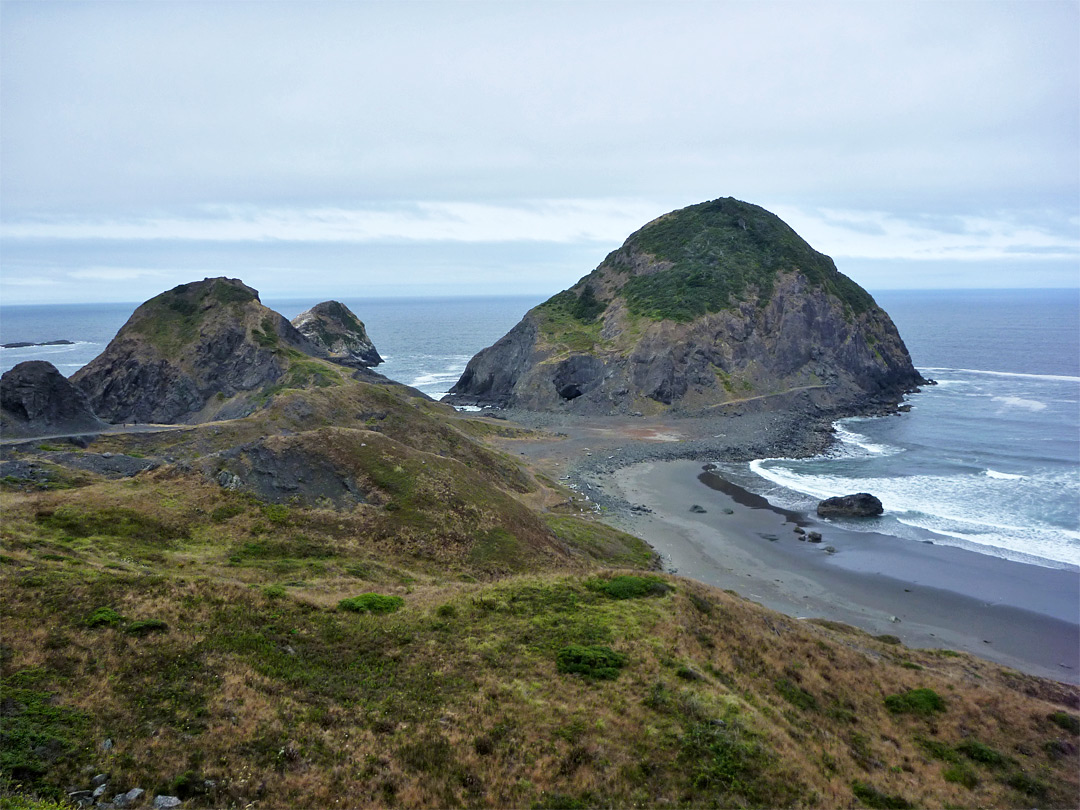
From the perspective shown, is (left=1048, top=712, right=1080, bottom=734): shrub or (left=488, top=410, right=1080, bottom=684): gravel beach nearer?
(left=1048, top=712, right=1080, bottom=734): shrub

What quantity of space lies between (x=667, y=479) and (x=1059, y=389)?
7782cm

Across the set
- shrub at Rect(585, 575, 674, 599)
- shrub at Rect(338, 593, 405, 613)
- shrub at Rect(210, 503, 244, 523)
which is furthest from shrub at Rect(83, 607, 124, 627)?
shrub at Rect(585, 575, 674, 599)

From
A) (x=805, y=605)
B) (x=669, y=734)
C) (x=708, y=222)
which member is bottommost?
(x=805, y=605)

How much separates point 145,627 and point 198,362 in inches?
2729

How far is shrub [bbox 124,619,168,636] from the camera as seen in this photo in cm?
1672

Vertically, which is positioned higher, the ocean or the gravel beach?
the ocean

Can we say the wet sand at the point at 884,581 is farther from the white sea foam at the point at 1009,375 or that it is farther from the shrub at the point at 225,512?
the white sea foam at the point at 1009,375

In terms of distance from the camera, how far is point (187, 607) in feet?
60.5

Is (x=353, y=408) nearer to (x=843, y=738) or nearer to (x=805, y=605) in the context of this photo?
(x=805, y=605)

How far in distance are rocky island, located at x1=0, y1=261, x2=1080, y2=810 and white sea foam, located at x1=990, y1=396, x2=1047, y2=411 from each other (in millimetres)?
65562

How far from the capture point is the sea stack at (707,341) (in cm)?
9875

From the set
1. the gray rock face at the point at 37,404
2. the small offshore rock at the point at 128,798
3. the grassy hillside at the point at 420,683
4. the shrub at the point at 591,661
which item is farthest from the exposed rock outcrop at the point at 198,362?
the small offshore rock at the point at 128,798

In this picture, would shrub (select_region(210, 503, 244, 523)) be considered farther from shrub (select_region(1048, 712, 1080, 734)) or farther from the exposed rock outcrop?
the exposed rock outcrop

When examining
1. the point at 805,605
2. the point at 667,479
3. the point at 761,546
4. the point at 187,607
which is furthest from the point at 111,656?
the point at 667,479
